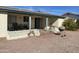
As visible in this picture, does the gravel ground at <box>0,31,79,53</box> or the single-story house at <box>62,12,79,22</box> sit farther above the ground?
the single-story house at <box>62,12,79,22</box>

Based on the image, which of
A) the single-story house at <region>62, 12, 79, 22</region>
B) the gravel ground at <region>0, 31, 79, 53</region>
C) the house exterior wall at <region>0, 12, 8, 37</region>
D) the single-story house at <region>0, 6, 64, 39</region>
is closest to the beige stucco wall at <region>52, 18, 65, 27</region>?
the single-story house at <region>0, 6, 64, 39</region>

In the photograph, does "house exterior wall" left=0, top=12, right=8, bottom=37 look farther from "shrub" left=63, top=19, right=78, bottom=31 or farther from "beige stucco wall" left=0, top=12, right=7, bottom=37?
"shrub" left=63, top=19, right=78, bottom=31

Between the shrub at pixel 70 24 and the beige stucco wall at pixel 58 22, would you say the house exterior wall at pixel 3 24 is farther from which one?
the shrub at pixel 70 24

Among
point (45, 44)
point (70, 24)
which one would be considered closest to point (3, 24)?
point (45, 44)

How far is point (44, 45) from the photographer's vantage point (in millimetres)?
14688

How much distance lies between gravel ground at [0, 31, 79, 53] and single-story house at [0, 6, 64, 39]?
12.1 inches

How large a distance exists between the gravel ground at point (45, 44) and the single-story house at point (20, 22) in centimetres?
31

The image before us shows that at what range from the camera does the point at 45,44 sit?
14711mm

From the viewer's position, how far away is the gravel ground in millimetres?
14461

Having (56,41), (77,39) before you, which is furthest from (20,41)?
(77,39)

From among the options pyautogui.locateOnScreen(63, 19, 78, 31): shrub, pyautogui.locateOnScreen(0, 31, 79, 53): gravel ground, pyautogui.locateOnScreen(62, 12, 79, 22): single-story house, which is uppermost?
pyautogui.locateOnScreen(62, 12, 79, 22): single-story house

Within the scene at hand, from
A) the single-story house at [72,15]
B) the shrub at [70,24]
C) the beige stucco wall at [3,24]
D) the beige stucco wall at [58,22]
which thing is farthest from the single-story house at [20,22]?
the shrub at [70,24]
